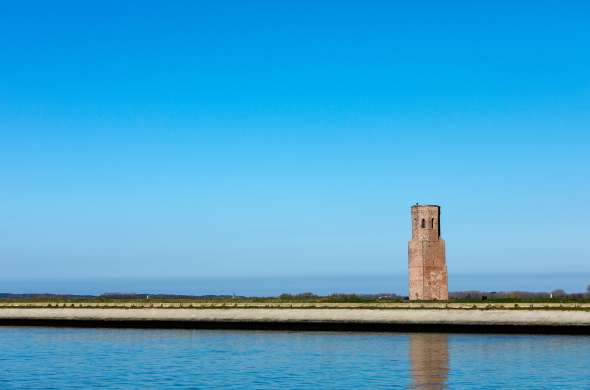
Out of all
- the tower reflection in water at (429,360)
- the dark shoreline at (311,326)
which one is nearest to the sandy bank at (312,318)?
the dark shoreline at (311,326)

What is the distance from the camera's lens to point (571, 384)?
26328 mm

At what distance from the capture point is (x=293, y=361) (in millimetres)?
32688

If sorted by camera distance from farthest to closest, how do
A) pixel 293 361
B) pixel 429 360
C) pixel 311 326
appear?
pixel 311 326 → pixel 293 361 → pixel 429 360

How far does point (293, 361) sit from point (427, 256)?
129 ft

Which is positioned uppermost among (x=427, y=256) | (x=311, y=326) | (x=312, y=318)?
(x=427, y=256)

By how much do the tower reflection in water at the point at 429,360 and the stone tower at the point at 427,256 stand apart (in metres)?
26.8

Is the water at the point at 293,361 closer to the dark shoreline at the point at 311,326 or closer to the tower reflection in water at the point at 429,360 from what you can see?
the tower reflection in water at the point at 429,360

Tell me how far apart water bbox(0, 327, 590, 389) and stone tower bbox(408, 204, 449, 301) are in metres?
26.1

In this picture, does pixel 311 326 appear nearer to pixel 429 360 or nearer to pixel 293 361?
pixel 293 361

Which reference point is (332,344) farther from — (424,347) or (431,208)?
(431,208)

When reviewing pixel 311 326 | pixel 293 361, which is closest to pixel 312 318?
pixel 311 326

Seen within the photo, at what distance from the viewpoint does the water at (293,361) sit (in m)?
27.4

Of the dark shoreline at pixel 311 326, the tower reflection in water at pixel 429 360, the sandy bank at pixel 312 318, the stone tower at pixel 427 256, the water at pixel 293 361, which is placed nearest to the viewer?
the tower reflection in water at pixel 429 360

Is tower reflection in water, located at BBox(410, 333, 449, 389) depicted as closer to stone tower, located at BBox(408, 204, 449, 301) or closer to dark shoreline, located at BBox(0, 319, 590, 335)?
dark shoreline, located at BBox(0, 319, 590, 335)
